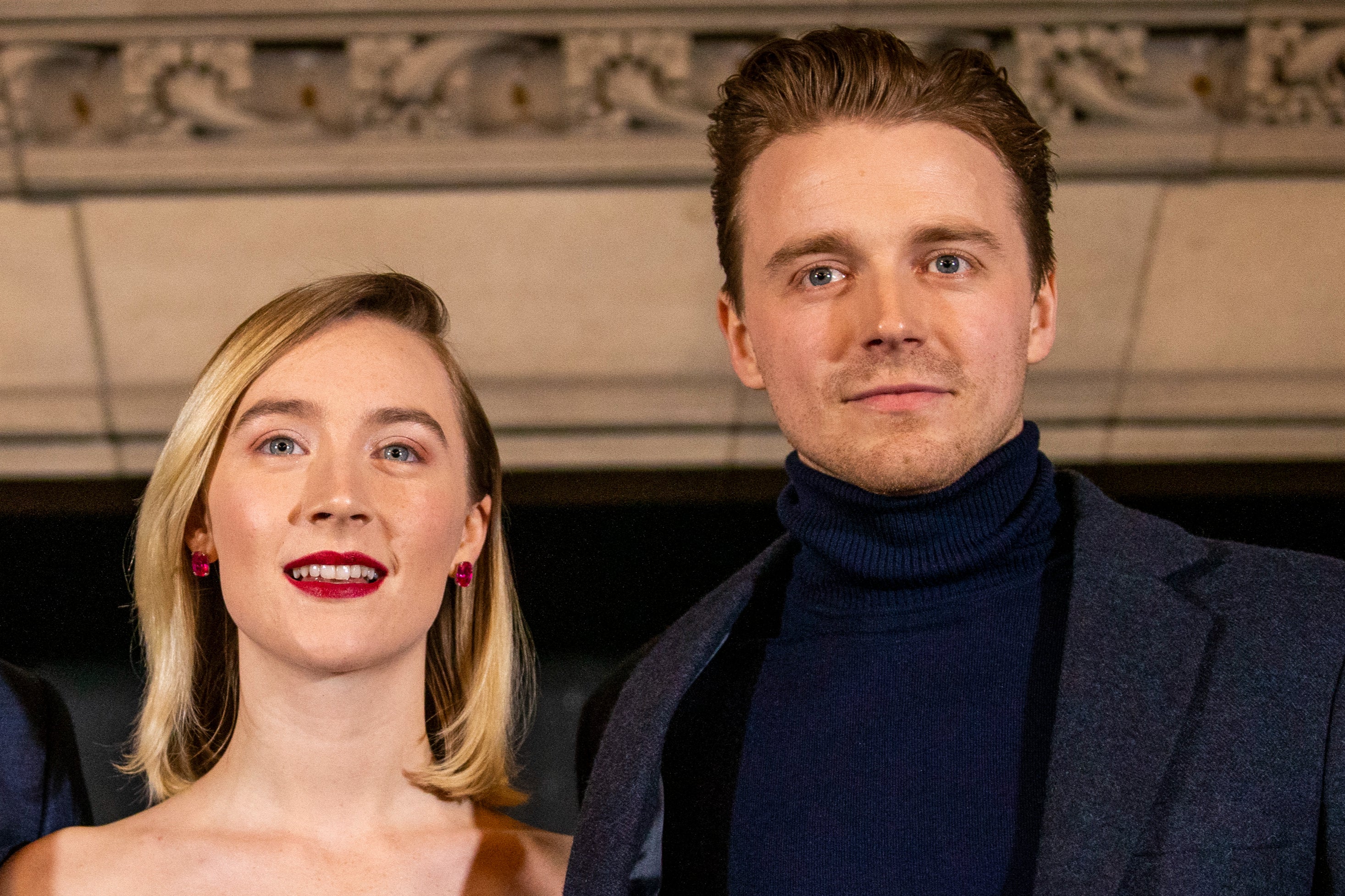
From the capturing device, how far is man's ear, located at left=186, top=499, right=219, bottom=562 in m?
2.23

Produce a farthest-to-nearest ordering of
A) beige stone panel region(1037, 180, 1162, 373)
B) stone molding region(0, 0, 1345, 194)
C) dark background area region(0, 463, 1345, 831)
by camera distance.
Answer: beige stone panel region(1037, 180, 1162, 373) < stone molding region(0, 0, 1345, 194) < dark background area region(0, 463, 1345, 831)

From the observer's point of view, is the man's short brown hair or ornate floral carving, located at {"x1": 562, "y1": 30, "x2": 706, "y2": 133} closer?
the man's short brown hair

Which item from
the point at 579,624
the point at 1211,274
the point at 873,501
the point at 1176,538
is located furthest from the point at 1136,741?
the point at 1211,274

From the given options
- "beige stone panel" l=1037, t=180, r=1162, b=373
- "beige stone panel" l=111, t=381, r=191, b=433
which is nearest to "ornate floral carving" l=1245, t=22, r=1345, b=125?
"beige stone panel" l=1037, t=180, r=1162, b=373

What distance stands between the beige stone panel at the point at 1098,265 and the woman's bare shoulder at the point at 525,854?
67.9 inches

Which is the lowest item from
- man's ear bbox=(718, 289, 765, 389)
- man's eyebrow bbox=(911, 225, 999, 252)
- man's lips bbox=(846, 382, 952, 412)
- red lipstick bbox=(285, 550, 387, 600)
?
red lipstick bbox=(285, 550, 387, 600)

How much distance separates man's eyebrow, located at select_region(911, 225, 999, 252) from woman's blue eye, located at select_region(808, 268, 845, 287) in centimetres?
12

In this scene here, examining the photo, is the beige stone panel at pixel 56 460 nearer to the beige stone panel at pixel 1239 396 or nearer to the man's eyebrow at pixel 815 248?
the man's eyebrow at pixel 815 248

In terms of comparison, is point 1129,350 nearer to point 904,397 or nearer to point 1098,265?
point 1098,265

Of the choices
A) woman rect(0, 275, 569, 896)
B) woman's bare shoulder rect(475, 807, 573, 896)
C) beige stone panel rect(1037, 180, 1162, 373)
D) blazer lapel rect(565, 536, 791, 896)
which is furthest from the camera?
beige stone panel rect(1037, 180, 1162, 373)

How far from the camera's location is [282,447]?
2133 mm

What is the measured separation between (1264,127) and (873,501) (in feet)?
6.42

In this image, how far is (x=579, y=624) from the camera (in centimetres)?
322

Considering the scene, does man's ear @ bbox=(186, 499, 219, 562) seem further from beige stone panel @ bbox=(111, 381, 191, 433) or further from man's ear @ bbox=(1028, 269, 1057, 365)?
man's ear @ bbox=(1028, 269, 1057, 365)
